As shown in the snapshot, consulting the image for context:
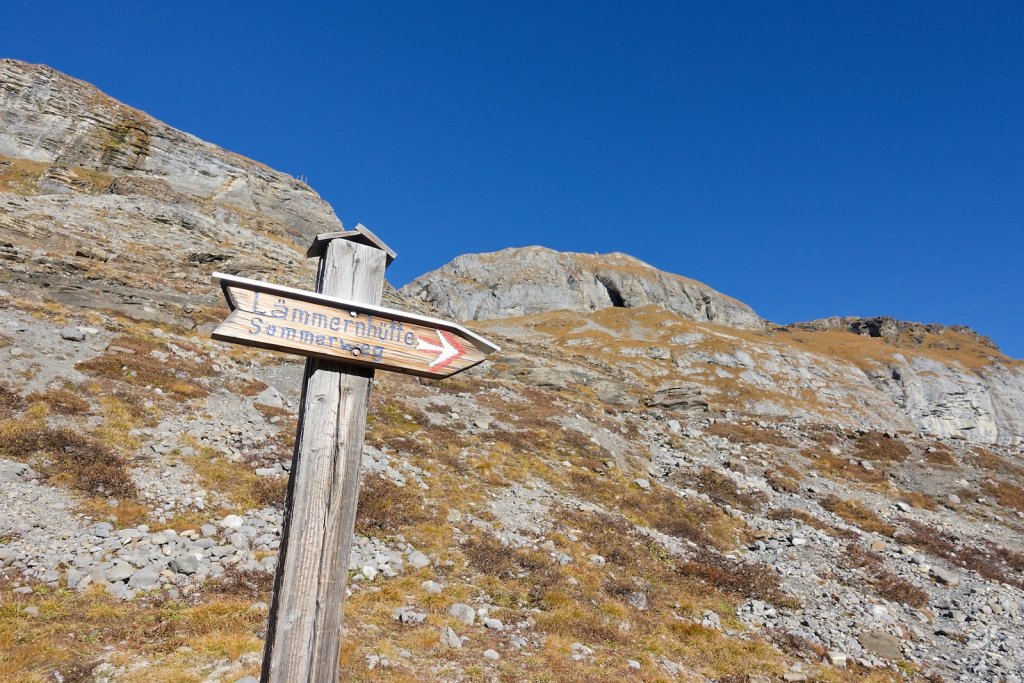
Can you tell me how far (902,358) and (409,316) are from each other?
118 meters

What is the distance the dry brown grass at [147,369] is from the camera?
1605cm

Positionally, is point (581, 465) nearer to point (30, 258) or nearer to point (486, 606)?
point (486, 606)

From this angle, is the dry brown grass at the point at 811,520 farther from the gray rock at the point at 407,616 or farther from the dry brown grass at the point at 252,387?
the dry brown grass at the point at 252,387

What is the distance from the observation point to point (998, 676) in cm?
1008

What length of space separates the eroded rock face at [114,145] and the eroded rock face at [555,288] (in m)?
53.9

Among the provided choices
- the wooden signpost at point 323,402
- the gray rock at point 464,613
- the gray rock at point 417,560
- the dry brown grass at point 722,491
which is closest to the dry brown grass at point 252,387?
the gray rock at point 417,560

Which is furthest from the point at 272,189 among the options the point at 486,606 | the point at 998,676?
the point at 998,676

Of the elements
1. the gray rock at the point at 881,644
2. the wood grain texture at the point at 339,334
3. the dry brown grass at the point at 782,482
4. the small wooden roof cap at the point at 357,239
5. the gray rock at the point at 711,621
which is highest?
the small wooden roof cap at the point at 357,239

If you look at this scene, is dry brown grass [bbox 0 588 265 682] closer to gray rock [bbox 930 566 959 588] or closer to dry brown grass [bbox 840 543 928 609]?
dry brown grass [bbox 840 543 928 609]

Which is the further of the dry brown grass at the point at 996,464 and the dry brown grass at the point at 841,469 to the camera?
the dry brown grass at the point at 996,464

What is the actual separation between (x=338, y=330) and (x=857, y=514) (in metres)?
22.1

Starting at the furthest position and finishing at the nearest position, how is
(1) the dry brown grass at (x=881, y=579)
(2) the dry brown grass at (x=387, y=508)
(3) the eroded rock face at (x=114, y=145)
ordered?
(3) the eroded rock face at (x=114, y=145) → (1) the dry brown grass at (x=881, y=579) → (2) the dry brown grass at (x=387, y=508)

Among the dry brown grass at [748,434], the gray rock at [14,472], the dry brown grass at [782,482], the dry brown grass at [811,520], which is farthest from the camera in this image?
the dry brown grass at [748,434]

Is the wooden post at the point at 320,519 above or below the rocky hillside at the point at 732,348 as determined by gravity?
below
